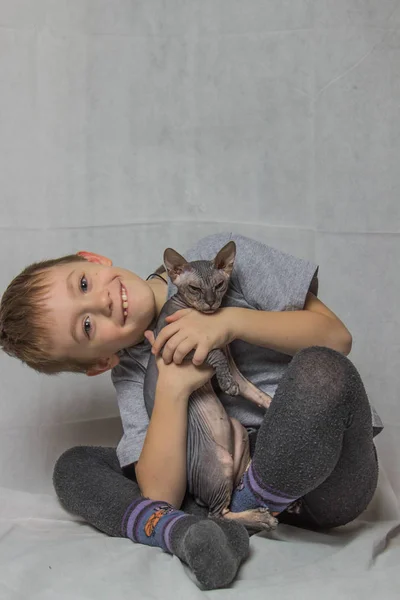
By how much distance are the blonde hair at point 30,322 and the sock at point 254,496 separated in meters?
0.38

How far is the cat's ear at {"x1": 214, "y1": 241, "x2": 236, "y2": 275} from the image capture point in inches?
51.3

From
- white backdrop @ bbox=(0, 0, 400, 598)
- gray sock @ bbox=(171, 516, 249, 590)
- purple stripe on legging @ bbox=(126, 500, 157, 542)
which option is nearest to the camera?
gray sock @ bbox=(171, 516, 249, 590)

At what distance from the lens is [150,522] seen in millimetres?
1248

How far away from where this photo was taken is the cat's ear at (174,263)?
1316 mm

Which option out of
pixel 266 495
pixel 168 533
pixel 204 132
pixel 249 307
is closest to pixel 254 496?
pixel 266 495

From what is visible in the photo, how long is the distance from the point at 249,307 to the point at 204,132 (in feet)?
1.99

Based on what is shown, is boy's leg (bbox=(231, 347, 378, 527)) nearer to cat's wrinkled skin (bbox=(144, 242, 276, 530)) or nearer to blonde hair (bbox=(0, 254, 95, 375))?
cat's wrinkled skin (bbox=(144, 242, 276, 530))

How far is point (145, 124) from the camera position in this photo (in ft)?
5.98

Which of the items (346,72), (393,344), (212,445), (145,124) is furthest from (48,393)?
(346,72)

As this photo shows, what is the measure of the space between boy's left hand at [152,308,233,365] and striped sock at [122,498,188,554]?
0.26 metres

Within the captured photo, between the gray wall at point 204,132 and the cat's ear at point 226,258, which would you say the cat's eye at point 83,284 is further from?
the gray wall at point 204,132

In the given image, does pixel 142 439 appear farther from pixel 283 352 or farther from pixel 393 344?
pixel 393 344

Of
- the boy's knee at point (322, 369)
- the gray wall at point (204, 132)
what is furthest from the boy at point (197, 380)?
the gray wall at point (204, 132)

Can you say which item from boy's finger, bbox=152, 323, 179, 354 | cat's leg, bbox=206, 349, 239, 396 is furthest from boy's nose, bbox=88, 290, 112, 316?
cat's leg, bbox=206, 349, 239, 396
